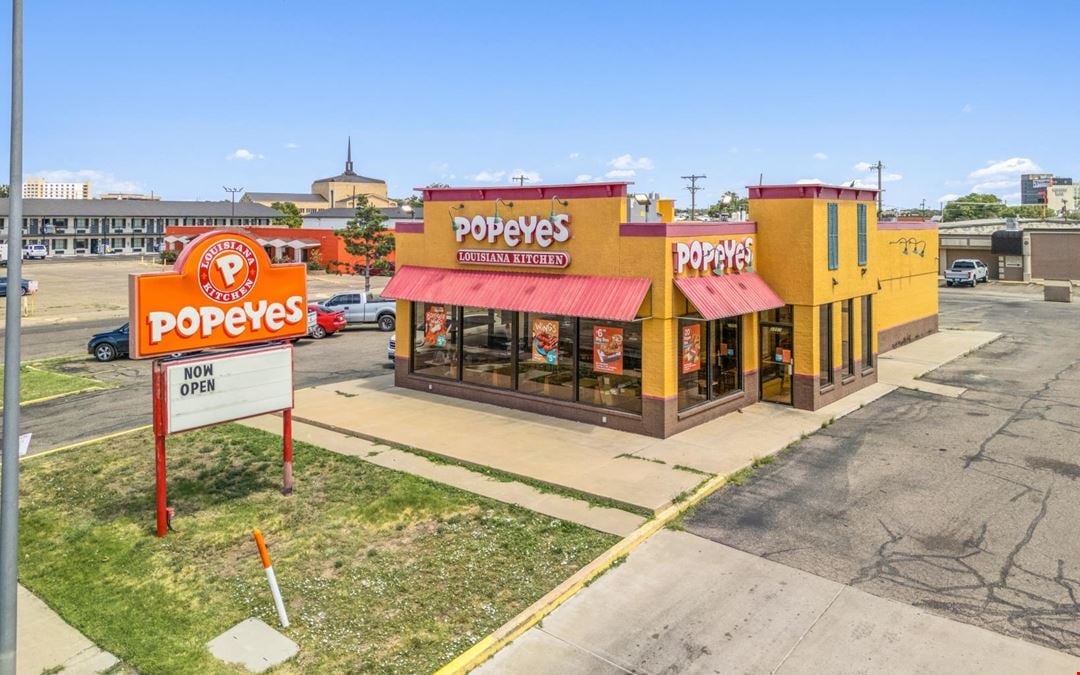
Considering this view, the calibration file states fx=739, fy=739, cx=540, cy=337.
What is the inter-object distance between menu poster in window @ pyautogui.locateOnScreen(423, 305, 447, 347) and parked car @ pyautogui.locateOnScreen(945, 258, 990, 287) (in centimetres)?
5307

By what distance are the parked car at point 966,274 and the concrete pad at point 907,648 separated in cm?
5887

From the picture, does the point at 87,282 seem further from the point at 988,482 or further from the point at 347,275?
the point at 988,482

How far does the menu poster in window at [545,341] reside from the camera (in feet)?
64.0

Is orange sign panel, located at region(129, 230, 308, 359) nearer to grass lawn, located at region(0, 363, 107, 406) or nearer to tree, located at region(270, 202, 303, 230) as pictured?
grass lawn, located at region(0, 363, 107, 406)

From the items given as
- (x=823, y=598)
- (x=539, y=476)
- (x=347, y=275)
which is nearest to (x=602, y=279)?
(x=539, y=476)

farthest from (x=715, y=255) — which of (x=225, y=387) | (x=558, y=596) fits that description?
(x=225, y=387)

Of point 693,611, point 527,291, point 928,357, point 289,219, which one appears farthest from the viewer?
point 289,219

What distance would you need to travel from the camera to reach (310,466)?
638 inches

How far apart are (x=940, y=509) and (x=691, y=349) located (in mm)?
6969

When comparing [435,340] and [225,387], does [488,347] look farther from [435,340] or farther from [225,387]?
[225,387]

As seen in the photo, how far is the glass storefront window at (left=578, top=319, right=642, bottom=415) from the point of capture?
18.3 m

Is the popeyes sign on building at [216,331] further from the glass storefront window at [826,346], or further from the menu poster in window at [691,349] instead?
the glass storefront window at [826,346]

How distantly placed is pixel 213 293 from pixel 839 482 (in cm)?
1267

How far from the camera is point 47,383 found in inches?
1014
